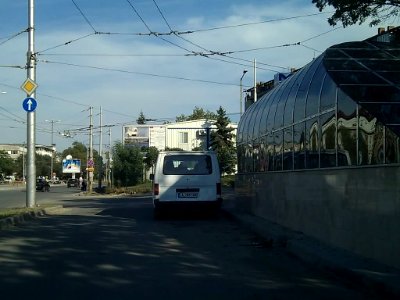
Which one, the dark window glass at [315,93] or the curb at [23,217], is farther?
the curb at [23,217]

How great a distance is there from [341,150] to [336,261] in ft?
7.83

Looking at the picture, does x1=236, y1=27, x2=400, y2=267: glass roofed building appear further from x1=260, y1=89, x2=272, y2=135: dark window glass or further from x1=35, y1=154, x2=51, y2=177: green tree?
x1=35, y1=154, x2=51, y2=177: green tree

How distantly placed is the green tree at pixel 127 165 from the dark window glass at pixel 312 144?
158 feet

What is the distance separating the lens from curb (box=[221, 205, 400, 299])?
706 cm

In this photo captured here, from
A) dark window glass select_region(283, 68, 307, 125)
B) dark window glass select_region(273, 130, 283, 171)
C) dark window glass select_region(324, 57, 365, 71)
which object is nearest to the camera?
dark window glass select_region(324, 57, 365, 71)

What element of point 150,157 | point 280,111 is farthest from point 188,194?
point 150,157

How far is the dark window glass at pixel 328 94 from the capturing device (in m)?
10.6

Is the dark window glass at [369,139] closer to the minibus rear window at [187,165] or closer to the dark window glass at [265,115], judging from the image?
the dark window glass at [265,115]

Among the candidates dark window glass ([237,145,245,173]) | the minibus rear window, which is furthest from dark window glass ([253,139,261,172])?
dark window glass ([237,145,245,173])

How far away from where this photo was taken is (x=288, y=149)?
1383cm

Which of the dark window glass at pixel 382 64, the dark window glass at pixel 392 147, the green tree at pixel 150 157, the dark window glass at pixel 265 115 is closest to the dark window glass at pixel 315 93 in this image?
the dark window glass at pixel 382 64

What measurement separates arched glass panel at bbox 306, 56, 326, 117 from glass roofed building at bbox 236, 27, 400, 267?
2 cm

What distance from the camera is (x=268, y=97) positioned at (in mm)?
17281

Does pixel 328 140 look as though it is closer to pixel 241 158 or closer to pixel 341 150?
pixel 341 150
